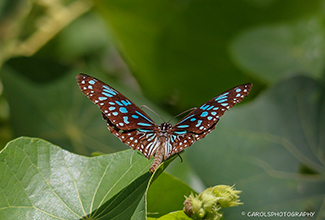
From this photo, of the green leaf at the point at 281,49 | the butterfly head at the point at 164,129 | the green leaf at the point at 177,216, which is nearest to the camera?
the green leaf at the point at 177,216

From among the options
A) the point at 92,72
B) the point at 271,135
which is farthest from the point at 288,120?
the point at 92,72

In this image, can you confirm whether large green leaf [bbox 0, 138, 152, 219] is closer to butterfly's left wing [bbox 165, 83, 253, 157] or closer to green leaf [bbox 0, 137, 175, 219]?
green leaf [bbox 0, 137, 175, 219]

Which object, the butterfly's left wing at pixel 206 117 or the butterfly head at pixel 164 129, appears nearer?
the butterfly's left wing at pixel 206 117

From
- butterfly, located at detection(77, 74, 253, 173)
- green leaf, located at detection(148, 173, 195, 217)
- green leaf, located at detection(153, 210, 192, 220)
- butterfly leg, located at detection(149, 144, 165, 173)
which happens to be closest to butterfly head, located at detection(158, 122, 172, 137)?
butterfly, located at detection(77, 74, 253, 173)

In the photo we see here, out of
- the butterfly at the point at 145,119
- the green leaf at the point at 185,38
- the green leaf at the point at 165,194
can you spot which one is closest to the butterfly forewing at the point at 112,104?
the butterfly at the point at 145,119

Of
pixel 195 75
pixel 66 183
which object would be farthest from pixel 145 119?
pixel 195 75

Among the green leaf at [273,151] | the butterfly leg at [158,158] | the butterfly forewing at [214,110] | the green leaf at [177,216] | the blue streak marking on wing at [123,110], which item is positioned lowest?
the green leaf at [273,151]

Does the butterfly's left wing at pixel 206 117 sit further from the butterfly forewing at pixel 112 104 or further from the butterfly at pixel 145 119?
the butterfly forewing at pixel 112 104

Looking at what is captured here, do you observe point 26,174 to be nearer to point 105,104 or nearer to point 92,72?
point 105,104
